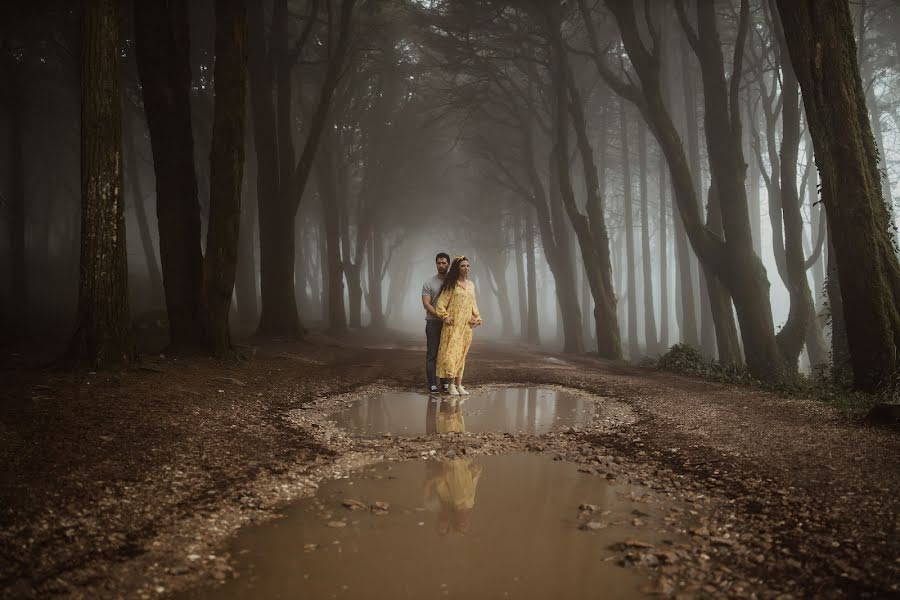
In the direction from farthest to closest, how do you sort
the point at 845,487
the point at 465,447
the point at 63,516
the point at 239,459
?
the point at 465,447
the point at 239,459
the point at 845,487
the point at 63,516

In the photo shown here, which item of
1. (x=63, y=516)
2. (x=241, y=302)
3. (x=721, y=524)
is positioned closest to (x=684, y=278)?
(x=241, y=302)

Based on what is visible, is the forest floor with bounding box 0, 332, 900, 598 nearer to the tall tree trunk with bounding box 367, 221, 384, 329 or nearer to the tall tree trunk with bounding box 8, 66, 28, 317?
the tall tree trunk with bounding box 8, 66, 28, 317

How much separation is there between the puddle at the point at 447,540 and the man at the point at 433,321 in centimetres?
484

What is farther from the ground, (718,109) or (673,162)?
(718,109)

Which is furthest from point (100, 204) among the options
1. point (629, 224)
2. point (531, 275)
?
point (629, 224)

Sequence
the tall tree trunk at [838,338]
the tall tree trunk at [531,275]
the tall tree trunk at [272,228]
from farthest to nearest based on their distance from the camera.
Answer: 1. the tall tree trunk at [531,275]
2. the tall tree trunk at [272,228]
3. the tall tree trunk at [838,338]

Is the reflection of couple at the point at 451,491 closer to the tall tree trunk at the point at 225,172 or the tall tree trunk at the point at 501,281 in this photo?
the tall tree trunk at the point at 225,172

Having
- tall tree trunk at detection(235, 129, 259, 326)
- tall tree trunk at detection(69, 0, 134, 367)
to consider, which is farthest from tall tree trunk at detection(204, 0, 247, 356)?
tall tree trunk at detection(235, 129, 259, 326)

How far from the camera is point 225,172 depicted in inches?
438

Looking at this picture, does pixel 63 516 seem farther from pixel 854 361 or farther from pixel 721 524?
pixel 854 361

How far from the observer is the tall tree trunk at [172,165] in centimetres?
1109

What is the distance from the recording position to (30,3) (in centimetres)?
2067

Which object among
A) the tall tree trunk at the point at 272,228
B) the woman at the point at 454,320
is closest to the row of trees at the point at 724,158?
the woman at the point at 454,320

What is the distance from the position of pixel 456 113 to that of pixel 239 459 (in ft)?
93.3
